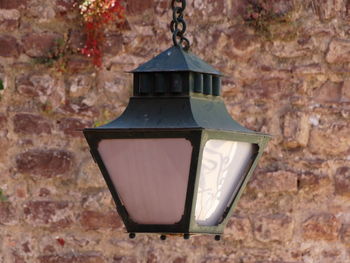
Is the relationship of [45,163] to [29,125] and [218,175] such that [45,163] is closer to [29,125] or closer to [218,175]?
[29,125]

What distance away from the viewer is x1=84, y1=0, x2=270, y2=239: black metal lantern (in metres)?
1.82

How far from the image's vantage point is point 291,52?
12.4 ft

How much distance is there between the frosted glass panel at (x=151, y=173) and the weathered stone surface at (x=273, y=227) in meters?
1.85

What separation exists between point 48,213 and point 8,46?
0.80 m

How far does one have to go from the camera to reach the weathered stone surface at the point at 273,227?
368 cm

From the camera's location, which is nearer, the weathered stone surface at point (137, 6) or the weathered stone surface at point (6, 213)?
the weathered stone surface at point (6, 213)

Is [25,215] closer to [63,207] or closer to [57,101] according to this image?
[63,207]

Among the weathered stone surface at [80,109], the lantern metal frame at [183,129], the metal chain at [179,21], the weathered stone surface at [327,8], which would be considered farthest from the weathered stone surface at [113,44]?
the lantern metal frame at [183,129]

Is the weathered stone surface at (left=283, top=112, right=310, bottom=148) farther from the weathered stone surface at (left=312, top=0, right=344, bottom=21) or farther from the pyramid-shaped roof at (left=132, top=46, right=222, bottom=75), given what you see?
the pyramid-shaped roof at (left=132, top=46, right=222, bottom=75)

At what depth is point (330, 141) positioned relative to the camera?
3.75 m

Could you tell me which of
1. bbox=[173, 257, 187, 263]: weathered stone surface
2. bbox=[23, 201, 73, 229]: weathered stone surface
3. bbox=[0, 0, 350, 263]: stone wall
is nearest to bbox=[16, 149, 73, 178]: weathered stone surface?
bbox=[0, 0, 350, 263]: stone wall

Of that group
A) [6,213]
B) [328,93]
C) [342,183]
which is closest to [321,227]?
[342,183]

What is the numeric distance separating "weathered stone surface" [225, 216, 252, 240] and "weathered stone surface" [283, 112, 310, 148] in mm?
407

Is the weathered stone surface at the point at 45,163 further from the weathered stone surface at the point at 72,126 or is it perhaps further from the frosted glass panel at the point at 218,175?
the frosted glass panel at the point at 218,175
